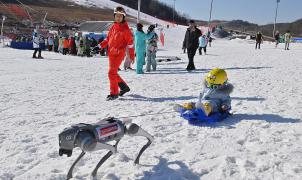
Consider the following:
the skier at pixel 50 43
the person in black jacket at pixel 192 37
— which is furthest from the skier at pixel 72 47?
the person in black jacket at pixel 192 37

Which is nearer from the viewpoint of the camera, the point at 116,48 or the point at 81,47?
the point at 116,48

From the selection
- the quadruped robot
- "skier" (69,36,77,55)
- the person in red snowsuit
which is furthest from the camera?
"skier" (69,36,77,55)

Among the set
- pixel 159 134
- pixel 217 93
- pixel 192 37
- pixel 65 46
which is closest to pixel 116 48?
pixel 217 93

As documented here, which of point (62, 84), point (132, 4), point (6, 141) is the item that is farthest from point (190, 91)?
point (132, 4)

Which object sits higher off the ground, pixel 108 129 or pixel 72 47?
pixel 72 47

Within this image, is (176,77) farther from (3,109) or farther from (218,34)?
(218,34)

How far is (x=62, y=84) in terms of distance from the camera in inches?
383

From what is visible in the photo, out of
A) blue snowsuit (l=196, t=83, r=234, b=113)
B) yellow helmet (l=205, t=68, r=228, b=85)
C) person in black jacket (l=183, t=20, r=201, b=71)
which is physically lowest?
blue snowsuit (l=196, t=83, r=234, b=113)

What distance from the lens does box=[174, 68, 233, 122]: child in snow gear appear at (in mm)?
5648

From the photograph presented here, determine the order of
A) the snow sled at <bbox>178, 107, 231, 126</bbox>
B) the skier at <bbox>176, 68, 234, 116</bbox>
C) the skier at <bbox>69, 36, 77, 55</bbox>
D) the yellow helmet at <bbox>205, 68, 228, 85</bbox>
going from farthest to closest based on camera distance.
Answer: the skier at <bbox>69, 36, 77, 55</bbox> → the yellow helmet at <bbox>205, 68, 228, 85</bbox> → the skier at <bbox>176, 68, 234, 116</bbox> → the snow sled at <bbox>178, 107, 231, 126</bbox>

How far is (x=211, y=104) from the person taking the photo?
19.2 ft

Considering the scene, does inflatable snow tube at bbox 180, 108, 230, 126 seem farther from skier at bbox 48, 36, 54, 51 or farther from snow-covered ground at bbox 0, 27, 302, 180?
skier at bbox 48, 36, 54, 51

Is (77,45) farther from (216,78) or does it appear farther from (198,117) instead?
(198,117)

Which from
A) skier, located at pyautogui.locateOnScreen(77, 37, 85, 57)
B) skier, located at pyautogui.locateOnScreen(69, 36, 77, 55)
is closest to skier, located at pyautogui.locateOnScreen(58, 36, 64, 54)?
skier, located at pyautogui.locateOnScreen(69, 36, 77, 55)
